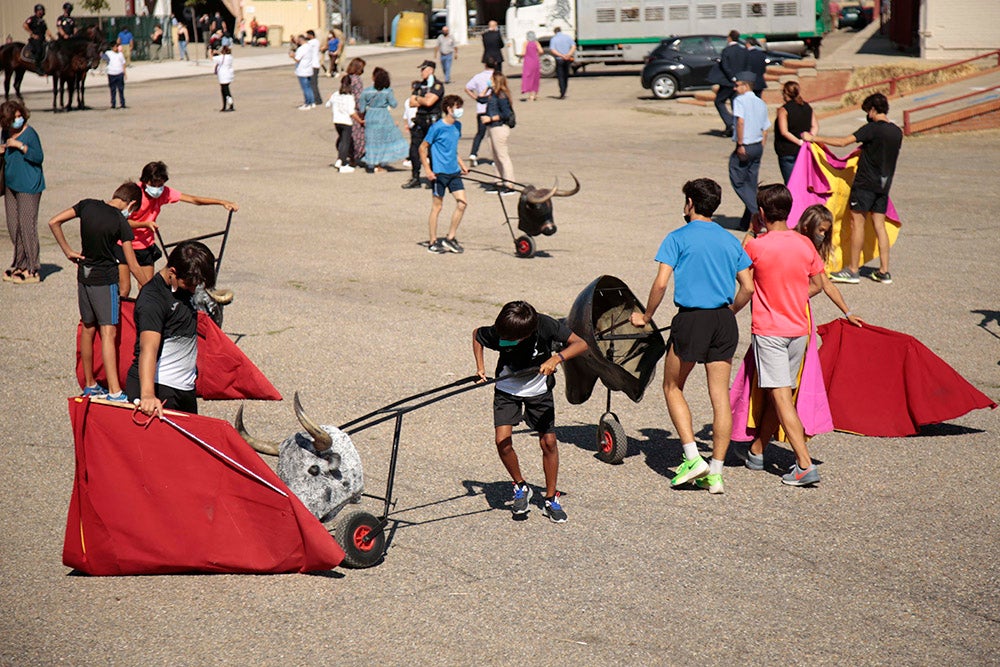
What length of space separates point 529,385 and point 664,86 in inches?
1015

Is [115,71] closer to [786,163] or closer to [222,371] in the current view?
[786,163]

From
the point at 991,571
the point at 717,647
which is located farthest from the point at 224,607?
the point at 991,571

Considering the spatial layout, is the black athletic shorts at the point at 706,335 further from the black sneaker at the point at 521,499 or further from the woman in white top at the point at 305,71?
the woman in white top at the point at 305,71

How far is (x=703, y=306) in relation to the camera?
686cm

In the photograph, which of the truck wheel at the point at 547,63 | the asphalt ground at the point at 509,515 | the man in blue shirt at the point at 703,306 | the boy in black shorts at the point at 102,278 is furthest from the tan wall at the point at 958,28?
the boy in black shorts at the point at 102,278

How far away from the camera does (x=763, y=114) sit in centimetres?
1467

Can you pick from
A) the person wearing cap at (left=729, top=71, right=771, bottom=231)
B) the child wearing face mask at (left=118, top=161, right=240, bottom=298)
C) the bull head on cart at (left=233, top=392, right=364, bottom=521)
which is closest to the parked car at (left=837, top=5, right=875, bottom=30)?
the person wearing cap at (left=729, top=71, right=771, bottom=231)

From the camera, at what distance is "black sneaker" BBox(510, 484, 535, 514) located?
6.46 m

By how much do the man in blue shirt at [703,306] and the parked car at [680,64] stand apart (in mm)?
24667

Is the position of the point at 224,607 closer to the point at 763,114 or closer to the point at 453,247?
the point at 453,247

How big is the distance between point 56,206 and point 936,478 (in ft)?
45.8

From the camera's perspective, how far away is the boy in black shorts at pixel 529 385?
622 centimetres

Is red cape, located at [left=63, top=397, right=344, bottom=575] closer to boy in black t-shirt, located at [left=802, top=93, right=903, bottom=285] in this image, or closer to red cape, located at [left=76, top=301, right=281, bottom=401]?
red cape, located at [left=76, top=301, right=281, bottom=401]

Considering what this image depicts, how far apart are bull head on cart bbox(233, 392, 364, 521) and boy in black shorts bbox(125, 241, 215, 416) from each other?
0.64 metres
